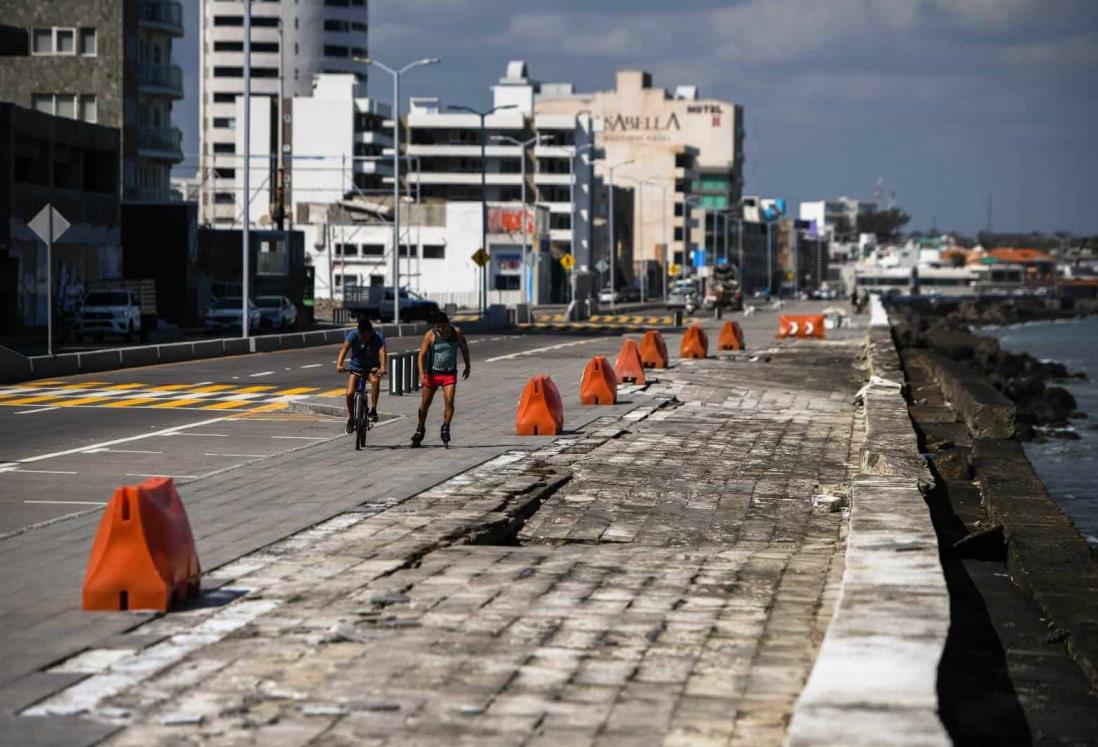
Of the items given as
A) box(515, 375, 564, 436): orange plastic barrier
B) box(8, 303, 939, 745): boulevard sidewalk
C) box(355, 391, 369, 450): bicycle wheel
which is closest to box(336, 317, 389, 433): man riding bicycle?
box(355, 391, 369, 450): bicycle wheel

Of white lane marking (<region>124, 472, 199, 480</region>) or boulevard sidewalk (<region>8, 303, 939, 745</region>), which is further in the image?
white lane marking (<region>124, 472, 199, 480</region>)

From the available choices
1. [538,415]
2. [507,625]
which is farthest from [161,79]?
[507,625]

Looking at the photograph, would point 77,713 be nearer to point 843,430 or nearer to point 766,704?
point 766,704

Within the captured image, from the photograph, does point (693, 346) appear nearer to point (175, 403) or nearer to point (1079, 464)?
point (1079, 464)

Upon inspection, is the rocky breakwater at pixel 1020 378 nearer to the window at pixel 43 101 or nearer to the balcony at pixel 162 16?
the balcony at pixel 162 16

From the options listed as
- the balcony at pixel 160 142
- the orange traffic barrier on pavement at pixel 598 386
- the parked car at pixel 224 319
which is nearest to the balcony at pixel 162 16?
the balcony at pixel 160 142

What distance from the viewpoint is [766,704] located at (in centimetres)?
832

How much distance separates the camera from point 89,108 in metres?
80.3

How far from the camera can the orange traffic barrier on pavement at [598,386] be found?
3002cm

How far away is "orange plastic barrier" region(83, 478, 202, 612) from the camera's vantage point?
10531 millimetres

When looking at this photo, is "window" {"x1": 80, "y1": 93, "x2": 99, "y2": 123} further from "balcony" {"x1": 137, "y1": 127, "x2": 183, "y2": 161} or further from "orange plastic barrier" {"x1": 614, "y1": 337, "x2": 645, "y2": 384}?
"orange plastic barrier" {"x1": 614, "y1": 337, "x2": 645, "y2": 384}

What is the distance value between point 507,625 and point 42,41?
241ft

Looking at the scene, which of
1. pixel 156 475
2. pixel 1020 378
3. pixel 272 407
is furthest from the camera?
pixel 1020 378

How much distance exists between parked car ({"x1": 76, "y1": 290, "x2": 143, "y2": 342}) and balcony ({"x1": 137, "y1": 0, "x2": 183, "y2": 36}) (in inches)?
1238
